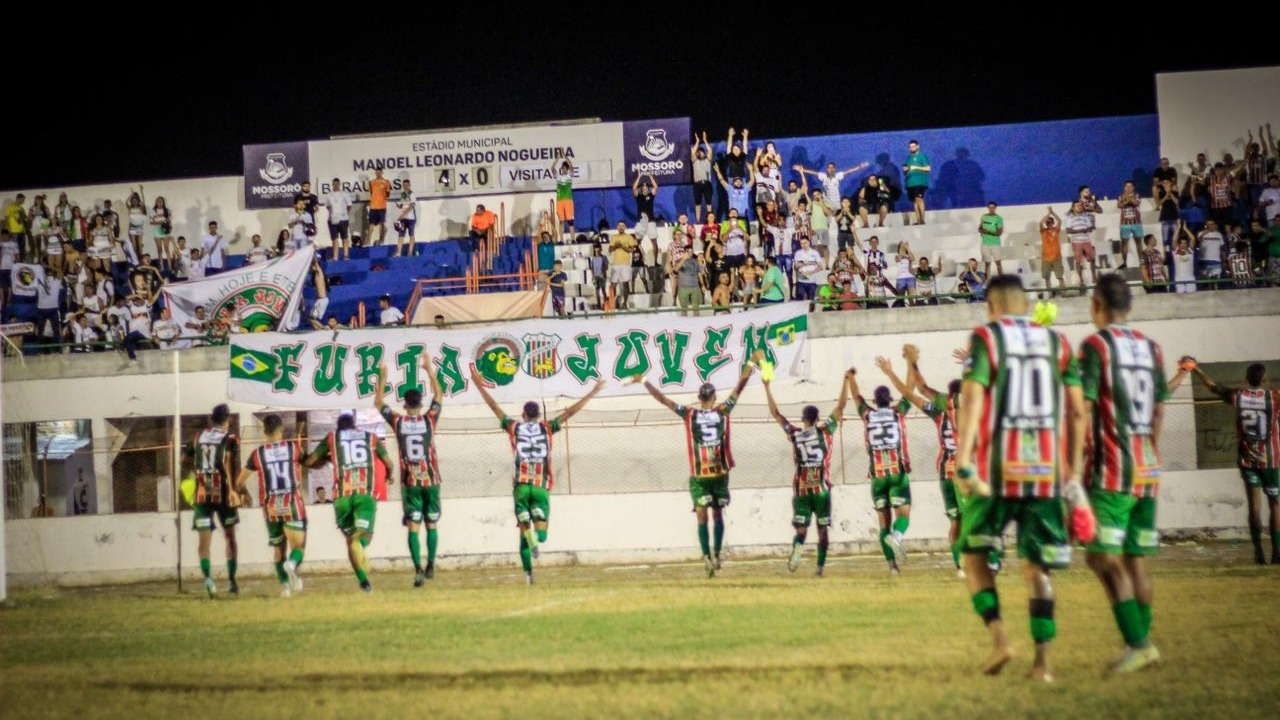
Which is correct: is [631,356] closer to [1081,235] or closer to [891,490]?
[891,490]

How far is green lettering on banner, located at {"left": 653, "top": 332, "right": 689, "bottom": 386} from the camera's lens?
74.2 feet

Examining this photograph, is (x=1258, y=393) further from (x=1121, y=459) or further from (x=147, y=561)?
(x=147, y=561)

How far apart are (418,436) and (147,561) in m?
9.05

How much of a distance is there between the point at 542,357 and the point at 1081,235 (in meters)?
11.5

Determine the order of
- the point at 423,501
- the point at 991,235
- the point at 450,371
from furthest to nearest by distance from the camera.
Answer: the point at 991,235
the point at 450,371
the point at 423,501

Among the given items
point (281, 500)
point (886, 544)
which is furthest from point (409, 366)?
point (886, 544)

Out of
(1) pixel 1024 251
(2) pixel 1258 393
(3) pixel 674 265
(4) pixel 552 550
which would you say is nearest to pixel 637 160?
(3) pixel 674 265

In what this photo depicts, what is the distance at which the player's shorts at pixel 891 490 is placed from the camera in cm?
1700

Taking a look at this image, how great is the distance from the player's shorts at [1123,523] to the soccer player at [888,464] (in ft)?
27.4

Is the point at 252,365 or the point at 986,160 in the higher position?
the point at 986,160

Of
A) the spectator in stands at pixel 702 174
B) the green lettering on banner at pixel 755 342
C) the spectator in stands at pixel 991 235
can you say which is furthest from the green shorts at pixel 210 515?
the spectator in stands at pixel 991 235

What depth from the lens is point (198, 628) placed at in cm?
1297

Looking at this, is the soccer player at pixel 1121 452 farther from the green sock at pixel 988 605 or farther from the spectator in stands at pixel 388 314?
the spectator in stands at pixel 388 314

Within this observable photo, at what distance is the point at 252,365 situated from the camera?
2309 centimetres
